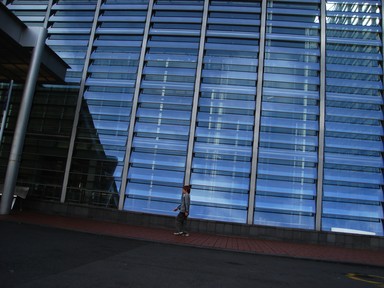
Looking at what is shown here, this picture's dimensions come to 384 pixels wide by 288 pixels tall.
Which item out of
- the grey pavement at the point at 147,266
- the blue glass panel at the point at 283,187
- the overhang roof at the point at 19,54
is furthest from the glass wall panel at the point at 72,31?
the blue glass panel at the point at 283,187

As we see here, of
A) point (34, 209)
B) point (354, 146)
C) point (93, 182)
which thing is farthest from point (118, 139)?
point (354, 146)

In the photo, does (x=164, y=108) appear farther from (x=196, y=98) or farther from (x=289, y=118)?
(x=289, y=118)

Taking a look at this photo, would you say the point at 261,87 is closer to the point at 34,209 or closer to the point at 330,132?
the point at 330,132

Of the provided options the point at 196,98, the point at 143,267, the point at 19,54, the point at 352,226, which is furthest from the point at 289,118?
the point at 19,54

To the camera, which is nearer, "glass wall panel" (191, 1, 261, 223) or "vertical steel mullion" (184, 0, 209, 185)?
"glass wall panel" (191, 1, 261, 223)

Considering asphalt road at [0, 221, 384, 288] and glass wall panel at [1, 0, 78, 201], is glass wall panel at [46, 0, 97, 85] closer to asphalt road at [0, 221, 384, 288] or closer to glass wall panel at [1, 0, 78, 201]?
glass wall panel at [1, 0, 78, 201]

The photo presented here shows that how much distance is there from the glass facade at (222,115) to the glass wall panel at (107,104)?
0.05 metres

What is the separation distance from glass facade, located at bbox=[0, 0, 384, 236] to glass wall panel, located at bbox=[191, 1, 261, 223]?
0.14ft

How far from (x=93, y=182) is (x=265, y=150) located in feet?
23.6

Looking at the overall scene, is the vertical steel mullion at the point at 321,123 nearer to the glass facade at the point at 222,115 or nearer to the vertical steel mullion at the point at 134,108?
the glass facade at the point at 222,115

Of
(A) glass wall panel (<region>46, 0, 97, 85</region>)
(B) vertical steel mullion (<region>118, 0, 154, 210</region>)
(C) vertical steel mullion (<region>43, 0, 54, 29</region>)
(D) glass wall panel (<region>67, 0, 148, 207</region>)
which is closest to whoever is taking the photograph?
(B) vertical steel mullion (<region>118, 0, 154, 210</region>)

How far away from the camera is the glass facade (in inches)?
544

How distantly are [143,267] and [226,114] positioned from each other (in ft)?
32.4

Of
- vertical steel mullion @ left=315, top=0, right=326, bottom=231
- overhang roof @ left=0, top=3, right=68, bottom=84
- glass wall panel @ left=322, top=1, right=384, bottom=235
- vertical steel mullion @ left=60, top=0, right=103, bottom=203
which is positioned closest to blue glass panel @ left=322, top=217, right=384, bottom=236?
glass wall panel @ left=322, top=1, right=384, bottom=235
